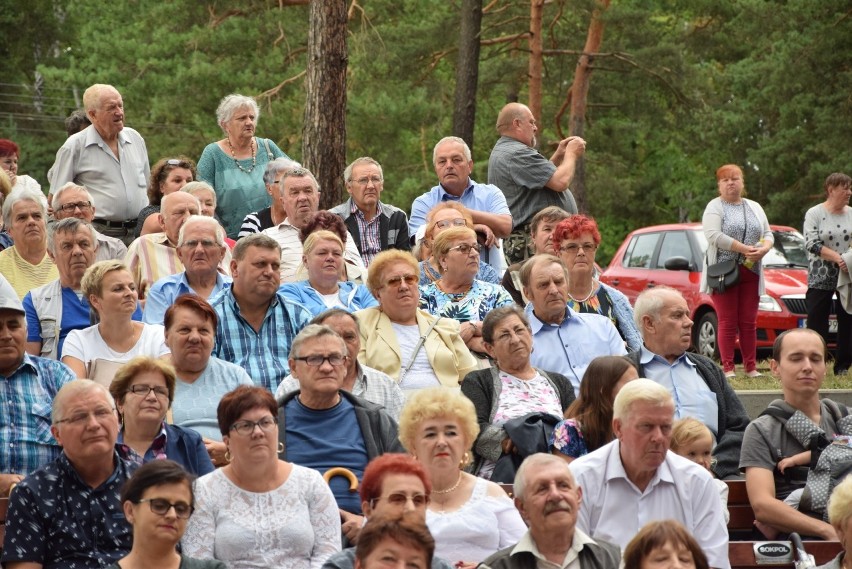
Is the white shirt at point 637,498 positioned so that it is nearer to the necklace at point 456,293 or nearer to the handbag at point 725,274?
the necklace at point 456,293

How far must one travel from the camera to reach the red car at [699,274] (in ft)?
49.7

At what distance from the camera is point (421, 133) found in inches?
1050

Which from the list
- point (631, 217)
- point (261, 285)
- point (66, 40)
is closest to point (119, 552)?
point (261, 285)

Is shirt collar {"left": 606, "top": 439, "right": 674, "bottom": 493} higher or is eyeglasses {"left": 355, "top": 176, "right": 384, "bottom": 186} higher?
eyeglasses {"left": 355, "top": 176, "right": 384, "bottom": 186}

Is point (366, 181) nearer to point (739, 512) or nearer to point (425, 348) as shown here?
point (425, 348)

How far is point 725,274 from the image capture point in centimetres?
1300

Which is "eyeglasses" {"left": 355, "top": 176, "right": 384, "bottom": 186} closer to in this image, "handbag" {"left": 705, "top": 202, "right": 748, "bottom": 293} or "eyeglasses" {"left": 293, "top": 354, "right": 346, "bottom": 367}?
"eyeglasses" {"left": 293, "top": 354, "right": 346, "bottom": 367}

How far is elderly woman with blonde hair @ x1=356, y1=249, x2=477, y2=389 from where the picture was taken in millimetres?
7836

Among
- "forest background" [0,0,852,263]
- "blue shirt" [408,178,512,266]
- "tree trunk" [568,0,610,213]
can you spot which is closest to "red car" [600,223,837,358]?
"blue shirt" [408,178,512,266]

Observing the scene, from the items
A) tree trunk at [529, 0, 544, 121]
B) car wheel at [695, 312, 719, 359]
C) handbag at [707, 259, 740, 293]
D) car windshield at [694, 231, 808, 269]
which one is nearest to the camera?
handbag at [707, 259, 740, 293]

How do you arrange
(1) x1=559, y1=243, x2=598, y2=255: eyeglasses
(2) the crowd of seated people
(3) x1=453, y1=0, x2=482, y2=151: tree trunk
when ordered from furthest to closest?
(3) x1=453, y1=0, x2=482, y2=151: tree trunk
(1) x1=559, y1=243, x2=598, y2=255: eyeglasses
(2) the crowd of seated people

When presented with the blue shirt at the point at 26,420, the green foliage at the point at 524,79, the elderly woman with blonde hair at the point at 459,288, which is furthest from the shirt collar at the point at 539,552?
the green foliage at the point at 524,79

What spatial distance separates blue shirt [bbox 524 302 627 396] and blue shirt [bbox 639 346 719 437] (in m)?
0.60

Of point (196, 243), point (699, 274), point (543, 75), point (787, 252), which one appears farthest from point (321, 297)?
point (543, 75)
